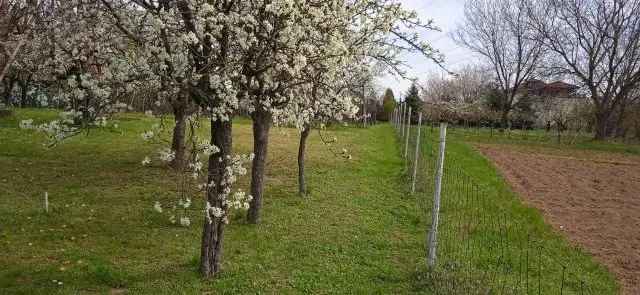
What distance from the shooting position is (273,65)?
4754mm

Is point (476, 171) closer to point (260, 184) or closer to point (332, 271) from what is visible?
point (260, 184)

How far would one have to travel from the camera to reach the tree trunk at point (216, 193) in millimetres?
4672

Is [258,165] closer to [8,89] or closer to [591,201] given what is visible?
[591,201]

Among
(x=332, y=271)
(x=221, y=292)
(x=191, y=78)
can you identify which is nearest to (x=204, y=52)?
(x=191, y=78)

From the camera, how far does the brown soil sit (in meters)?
6.30

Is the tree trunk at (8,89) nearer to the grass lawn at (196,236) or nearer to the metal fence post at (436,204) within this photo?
the grass lawn at (196,236)

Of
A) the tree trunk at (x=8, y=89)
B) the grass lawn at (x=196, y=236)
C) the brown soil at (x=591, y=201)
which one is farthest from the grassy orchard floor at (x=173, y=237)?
the tree trunk at (x=8, y=89)

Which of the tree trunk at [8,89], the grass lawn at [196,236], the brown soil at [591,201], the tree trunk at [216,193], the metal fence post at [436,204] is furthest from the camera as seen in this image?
the tree trunk at [8,89]

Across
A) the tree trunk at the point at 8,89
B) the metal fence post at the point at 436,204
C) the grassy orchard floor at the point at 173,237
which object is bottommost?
the grassy orchard floor at the point at 173,237

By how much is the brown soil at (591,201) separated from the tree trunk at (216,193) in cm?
431

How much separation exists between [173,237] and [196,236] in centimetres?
29

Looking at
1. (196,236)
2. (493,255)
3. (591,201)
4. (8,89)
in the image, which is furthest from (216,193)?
(8,89)

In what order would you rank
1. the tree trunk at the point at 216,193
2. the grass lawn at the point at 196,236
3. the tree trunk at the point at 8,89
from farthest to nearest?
the tree trunk at the point at 8,89 → the grass lawn at the point at 196,236 → the tree trunk at the point at 216,193

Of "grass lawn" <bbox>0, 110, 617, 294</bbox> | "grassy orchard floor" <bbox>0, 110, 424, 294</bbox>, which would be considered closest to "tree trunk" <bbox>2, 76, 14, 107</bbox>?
"grass lawn" <bbox>0, 110, 617, 294</bbox>
